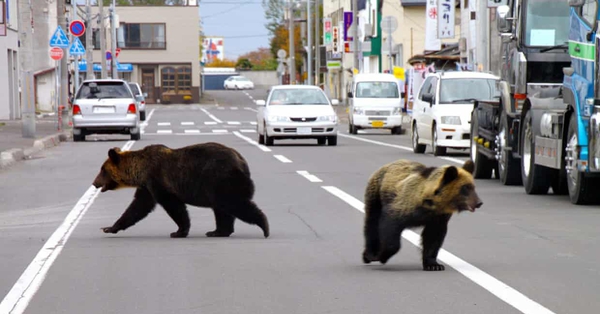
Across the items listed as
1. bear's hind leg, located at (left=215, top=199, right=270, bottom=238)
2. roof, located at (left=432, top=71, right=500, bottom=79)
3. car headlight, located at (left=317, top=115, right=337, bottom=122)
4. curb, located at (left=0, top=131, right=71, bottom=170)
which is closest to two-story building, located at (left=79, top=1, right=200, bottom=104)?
curb, located at (left=0, top=131, right=71, bottom=170)

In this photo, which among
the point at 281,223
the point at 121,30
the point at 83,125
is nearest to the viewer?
the point at 281,223

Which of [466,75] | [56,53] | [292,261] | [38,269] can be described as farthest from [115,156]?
[56,53]

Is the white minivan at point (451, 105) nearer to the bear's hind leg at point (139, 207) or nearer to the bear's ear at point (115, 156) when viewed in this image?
the bear's hind leg at point (139, 207)

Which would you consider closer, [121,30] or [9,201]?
[9,201]

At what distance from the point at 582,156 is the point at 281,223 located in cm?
394

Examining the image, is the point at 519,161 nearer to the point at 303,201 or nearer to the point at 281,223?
the point at 303,201

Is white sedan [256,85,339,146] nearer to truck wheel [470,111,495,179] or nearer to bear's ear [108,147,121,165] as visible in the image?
truck wheel [470,111,495,179]

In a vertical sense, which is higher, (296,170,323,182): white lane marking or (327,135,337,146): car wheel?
(296,170,323,182): white lane marking

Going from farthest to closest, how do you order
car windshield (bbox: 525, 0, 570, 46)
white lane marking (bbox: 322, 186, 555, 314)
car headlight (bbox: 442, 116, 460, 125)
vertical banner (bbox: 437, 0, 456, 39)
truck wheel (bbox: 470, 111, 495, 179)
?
vertical banner (bbox: 437, 0, 456, 39), car headlight (bbox: 442, 116, 460, 125), truck wheel (bbox: 470, 111, 495, 179), car windshield (bbox: 525, 0, 570, 46), white lane marking (bbox: 322, 186, 555, 314)

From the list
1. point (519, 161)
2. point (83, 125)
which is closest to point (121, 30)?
point (83, 125)

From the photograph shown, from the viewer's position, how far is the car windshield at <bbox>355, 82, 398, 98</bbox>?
39312mm

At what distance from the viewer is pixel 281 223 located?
12734 mm

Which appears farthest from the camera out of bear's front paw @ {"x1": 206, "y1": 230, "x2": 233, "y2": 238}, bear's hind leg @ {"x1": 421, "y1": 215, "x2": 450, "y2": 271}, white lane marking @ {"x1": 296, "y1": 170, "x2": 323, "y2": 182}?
white lane marking @ {"x1": 296, "y1": 170, "x2": 323, "y2": 182}

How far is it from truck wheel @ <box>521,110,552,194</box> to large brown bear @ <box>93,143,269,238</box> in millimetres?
6139
